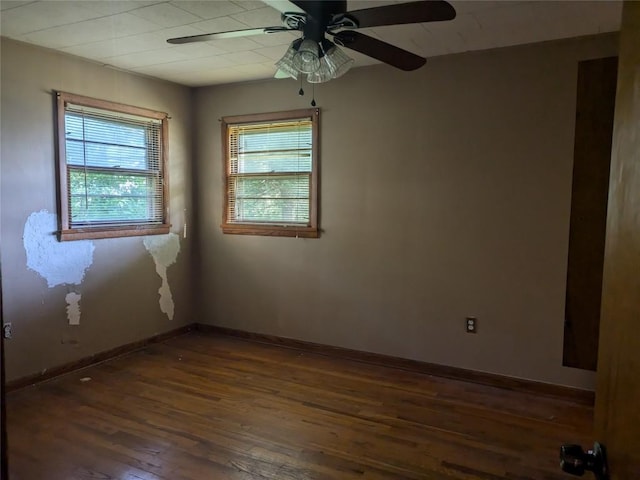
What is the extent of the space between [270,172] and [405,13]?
2624 mm

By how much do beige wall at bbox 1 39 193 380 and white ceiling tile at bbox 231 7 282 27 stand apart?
164cm

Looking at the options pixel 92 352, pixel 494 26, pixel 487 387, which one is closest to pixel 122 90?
pixel 92 352

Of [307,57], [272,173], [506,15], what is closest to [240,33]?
[307,57]

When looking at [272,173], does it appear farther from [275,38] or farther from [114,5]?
[114,5]

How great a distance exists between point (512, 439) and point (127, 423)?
231cm

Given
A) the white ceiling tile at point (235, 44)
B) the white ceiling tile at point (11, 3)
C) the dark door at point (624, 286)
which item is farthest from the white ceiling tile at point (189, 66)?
the dark door at point (624, 286)

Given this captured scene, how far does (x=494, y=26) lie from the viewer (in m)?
2.82

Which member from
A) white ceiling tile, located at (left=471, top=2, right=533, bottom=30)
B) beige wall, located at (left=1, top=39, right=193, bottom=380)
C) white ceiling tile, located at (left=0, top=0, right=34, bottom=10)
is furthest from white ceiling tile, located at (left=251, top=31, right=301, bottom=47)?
beige wall, located at (left=1, top=39, right=193, bottom=380)

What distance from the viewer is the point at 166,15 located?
2654 mm

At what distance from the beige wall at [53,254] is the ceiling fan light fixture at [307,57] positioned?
7.48ft

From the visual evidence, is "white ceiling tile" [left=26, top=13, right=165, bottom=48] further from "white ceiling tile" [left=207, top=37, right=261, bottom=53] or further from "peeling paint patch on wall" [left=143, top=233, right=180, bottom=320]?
"peeling paint patch on wall" [left=143, top=233, right=180, bottom=320]

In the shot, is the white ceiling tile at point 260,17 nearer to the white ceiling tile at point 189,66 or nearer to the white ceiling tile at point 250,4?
the white ceiling tile at point 250,4

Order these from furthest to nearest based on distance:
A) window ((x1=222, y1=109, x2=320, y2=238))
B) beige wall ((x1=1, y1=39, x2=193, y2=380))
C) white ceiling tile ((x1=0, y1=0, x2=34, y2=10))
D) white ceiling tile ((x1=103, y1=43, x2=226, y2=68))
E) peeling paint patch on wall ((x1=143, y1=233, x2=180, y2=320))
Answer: peeling paint patch on wall ((x1=143, y1=233, x2=180, y2=320)) < window ((x1=222, y1=109, x2=320, y2=238)) < white ceiling tile ((x1=103, y1=43, x2=226, y2=68)) < beige wall ((x1=1, y1=39, x2=193, y2=380)) < white ceiling tile ((x1=0, y1=0, x2=34, y2=10))

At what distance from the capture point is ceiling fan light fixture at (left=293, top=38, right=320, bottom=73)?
Answer: 1.93 meters
